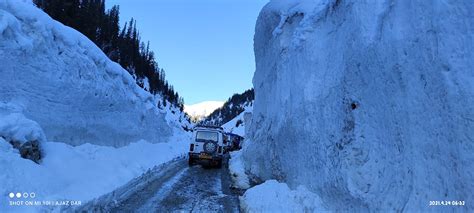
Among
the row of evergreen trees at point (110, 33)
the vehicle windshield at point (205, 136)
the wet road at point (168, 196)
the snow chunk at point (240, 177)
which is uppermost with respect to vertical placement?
the row of evergreen trees at point (110, 33)

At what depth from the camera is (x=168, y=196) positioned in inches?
546

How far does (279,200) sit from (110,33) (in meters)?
67.4

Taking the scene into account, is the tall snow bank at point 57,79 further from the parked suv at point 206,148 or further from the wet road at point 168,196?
the parked suv at point 206,148

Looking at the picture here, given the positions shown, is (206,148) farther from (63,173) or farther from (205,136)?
(63,173)

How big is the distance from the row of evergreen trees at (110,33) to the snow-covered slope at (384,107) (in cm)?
4297

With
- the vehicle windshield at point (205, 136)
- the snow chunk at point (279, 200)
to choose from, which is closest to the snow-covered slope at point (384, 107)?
the snow chunk at point (279, 200)

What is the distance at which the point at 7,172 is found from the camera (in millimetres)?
9695

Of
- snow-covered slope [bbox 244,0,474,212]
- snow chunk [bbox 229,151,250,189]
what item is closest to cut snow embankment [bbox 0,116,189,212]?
snow chunk [bbox 229,151,250,189]

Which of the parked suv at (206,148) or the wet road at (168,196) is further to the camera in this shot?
the parked suv at (206,148)

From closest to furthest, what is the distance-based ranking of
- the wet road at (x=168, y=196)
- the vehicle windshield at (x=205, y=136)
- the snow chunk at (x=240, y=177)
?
the wet road at (x=168, y=196) < the snow chunk at (x=240, y=177) < the vehicle windshield at (x=205, y=136)

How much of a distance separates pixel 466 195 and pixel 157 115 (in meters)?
32.9

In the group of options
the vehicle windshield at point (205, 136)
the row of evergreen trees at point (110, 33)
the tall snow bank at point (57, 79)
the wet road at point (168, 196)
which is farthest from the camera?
the row of evergreen trees at point (110, 33)

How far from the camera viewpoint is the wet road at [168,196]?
38.2ft

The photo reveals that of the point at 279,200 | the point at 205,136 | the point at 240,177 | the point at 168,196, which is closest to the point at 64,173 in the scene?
the point at 168,196
